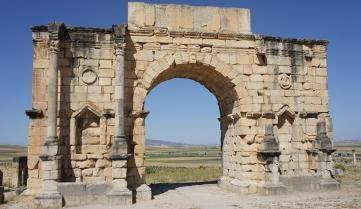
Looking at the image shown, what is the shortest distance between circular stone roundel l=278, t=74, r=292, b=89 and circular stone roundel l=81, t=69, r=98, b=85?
5.78 metres

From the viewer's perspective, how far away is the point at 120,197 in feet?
33.8

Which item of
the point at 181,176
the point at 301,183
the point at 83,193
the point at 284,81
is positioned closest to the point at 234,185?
the point at 301,183

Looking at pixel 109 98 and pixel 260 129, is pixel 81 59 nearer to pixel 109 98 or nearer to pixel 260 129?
pixel 109 98

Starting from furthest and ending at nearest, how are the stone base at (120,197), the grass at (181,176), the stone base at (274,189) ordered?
the grass at (181,176)
the stone base at (274,189)
the stone base at (120,197)

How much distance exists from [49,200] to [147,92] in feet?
13.3

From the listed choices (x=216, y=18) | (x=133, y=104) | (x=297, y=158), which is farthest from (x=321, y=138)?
(x=133, y=104)

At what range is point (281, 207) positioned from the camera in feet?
31.0

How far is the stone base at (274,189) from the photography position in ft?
37.8

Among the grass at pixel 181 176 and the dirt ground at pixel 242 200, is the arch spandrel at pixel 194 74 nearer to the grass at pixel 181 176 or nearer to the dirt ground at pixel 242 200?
the dirt ground at pixel 242 200

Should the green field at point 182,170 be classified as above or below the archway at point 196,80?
below

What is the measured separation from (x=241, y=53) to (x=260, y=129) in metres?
2.48

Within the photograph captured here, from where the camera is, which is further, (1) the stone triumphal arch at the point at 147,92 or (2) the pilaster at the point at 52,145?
(1) the stone triumphal arch at the point at 147,92

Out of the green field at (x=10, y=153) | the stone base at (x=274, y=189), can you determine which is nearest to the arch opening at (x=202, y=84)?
the stone base at (x=274, y=189)

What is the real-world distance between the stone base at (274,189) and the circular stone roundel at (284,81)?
10.4 ft
